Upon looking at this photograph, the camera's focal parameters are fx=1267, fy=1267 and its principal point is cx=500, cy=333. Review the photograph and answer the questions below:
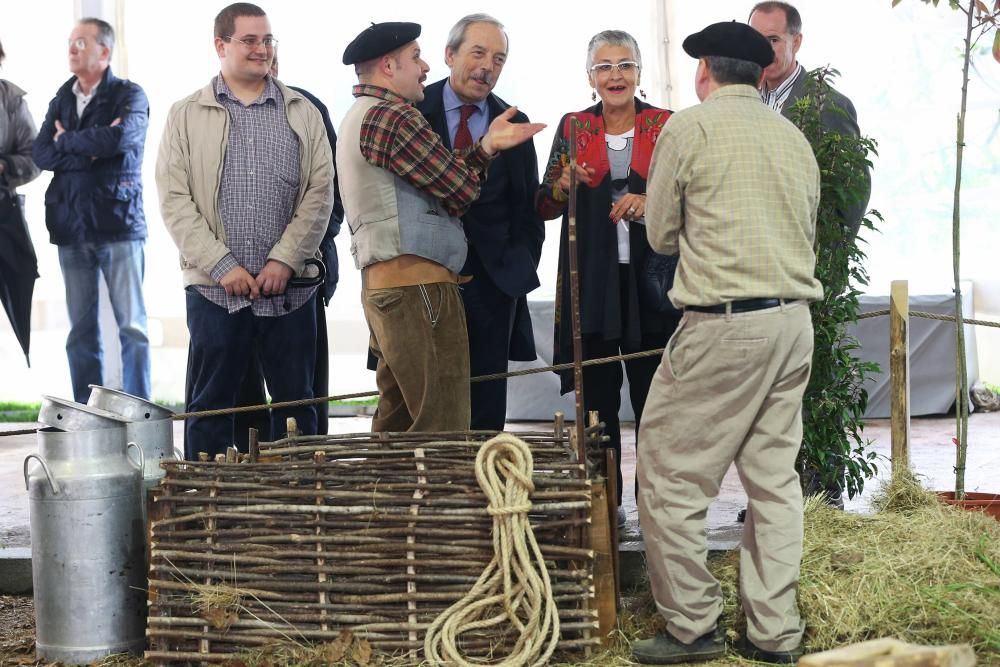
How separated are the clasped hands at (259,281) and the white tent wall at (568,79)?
13.0 ft

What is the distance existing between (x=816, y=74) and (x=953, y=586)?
191 centimetres

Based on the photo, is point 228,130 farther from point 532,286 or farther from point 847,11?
point 847,11

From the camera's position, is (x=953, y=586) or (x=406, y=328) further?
(x=406, y=328)

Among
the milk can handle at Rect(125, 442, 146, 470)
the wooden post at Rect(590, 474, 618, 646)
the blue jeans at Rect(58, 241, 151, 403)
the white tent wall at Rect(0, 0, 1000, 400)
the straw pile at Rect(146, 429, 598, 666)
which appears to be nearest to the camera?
the straw pile at Rect(146, 429, 598, 666)

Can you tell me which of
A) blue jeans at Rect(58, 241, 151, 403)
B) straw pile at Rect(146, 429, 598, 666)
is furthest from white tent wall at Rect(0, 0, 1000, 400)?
straw pile at Rect(146, 429, 598, 666)

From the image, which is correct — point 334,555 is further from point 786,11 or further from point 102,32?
point 102,32

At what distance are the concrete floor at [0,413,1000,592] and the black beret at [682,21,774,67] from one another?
66.5 inches

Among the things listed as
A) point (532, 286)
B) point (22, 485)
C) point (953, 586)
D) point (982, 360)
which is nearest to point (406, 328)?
point (532, 286)

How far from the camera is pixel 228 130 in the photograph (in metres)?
4.79

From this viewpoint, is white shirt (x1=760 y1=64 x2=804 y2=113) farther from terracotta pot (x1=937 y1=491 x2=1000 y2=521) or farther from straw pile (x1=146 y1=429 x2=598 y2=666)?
straw pile (x1=146 y1=429 x2=598 y2=666)

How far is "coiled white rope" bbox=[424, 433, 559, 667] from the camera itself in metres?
3.35

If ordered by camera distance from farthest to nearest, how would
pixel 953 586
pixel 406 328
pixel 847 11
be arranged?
pixel 847 11 → pixel 406 328 → pixel 953 586

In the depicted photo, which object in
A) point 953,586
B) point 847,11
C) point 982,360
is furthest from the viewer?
point 982,360

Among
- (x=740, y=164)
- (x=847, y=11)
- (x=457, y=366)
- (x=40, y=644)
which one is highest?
(x=847, y=11)
